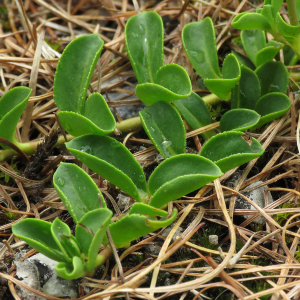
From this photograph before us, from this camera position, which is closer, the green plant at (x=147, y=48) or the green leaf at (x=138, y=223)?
the green leaf at (x=138, y=223)

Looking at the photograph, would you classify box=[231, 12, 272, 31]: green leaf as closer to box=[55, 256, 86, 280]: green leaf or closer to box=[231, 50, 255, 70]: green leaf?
box=[231, 50, 255, 70]: green leaf

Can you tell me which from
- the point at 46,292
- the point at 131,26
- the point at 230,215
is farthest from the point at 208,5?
the point at 46,292

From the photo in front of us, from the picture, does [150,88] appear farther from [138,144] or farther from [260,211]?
[260,211]

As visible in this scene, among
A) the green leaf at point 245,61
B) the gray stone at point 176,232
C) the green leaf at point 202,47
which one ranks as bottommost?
the gray stone at point 176,232

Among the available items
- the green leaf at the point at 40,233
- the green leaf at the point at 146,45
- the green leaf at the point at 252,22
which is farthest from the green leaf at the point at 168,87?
the green leaf at the point at 40,233

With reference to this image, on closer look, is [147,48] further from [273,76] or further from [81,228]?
[81,228]

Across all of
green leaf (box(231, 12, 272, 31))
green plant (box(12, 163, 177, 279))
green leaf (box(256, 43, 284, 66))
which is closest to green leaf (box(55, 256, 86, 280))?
green plant (box(12, 163, 177, 279))

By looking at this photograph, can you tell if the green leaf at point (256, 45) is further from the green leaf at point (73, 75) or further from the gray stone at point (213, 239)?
the gray stone at point (213, 239)
